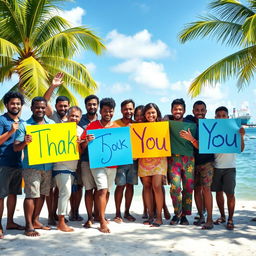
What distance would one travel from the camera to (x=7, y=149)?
3.96 m

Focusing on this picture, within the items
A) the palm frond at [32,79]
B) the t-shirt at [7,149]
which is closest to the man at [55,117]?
the t-shirt at [7,149]

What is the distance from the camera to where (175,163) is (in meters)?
4.52

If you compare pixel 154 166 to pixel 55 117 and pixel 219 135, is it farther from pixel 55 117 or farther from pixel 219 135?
pixel 55 117

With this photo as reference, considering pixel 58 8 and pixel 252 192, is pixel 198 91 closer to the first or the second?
pixel 252 192

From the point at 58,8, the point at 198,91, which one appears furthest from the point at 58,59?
the point at 198,91

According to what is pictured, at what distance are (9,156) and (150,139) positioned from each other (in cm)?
219

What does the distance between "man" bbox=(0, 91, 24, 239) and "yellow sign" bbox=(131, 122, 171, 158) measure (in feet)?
6.04

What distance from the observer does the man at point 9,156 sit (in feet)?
12.8

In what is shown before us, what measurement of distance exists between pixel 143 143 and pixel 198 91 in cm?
540

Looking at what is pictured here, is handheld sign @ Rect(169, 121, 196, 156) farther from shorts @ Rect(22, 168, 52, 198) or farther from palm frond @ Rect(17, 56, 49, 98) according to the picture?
palm frond @ Rect(17, 56, 49, 98)

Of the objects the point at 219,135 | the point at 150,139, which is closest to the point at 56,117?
the point at 150,139

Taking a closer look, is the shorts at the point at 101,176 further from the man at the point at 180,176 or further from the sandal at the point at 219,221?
the sandal at the point at 219,221

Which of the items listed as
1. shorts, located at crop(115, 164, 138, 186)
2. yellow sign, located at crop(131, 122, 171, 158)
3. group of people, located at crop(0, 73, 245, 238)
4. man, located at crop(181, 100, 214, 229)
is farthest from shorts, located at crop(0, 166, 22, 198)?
man, located at crop(181, 100, 214, 229)

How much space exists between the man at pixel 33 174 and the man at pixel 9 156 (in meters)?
0.15
